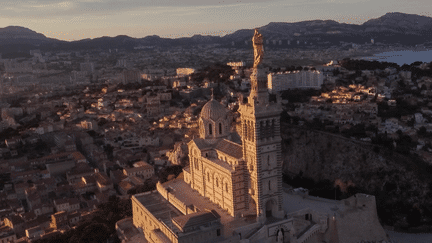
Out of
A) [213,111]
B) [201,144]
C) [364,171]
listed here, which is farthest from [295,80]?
[201,144]

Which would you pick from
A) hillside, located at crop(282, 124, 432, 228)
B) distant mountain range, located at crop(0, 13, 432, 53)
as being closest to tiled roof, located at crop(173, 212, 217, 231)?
hillside, located at crop(282, 124, 432, 228)

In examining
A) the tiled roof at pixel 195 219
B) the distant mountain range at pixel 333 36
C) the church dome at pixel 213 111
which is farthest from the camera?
the distant mountain range at pixel 333 36

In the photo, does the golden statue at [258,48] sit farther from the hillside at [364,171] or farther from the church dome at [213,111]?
the hillside at [364,171]

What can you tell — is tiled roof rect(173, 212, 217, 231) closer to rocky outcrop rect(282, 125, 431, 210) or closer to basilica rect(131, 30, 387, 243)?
basilica rect(131, 30, 387, 243)

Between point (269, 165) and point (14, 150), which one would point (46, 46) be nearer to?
point (14, 150)

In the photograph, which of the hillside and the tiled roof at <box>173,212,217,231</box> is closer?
the tiled roof at <box>173,212,217,231</box>

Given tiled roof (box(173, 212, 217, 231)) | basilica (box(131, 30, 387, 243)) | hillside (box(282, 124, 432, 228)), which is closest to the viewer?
tiled roof (box(173, 212, 217, 231))

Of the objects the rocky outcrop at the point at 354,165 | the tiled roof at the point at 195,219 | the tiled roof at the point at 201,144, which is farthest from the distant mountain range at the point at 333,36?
the tiled roof at the point at 195,219

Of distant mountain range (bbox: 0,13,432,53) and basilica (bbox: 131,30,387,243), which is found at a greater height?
distant mountain range (bbox: 0,13,432,53)
